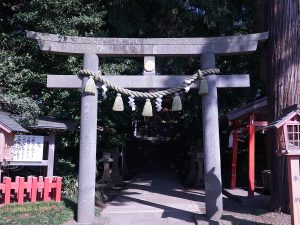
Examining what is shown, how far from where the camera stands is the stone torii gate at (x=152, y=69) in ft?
24.1

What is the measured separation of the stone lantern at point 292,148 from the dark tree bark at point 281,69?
167cm

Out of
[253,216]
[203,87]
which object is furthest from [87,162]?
[253,216]

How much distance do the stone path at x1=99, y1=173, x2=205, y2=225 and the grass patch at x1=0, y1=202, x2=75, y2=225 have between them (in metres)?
0.83

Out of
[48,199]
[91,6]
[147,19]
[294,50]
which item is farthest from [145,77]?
[147,19]

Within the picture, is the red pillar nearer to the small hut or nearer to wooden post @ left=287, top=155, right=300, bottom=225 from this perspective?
wooden post @ left=287, top=155, right=300, bottom=225

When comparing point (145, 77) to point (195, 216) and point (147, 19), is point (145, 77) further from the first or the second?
point (147, 19)

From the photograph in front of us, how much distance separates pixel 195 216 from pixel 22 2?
28.3 feet

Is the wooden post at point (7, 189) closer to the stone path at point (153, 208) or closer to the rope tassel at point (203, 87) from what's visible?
the stone path at point (153, 208)

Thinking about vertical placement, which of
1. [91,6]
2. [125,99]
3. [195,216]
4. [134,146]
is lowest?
[195,216]

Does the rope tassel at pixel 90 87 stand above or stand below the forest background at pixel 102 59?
below

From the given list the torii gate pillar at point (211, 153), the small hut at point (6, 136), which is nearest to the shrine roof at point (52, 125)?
the small hut at point (6, 136)

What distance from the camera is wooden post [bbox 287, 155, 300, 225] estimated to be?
5.21m

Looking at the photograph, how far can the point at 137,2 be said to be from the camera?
12234mm

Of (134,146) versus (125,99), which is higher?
(125,99)
